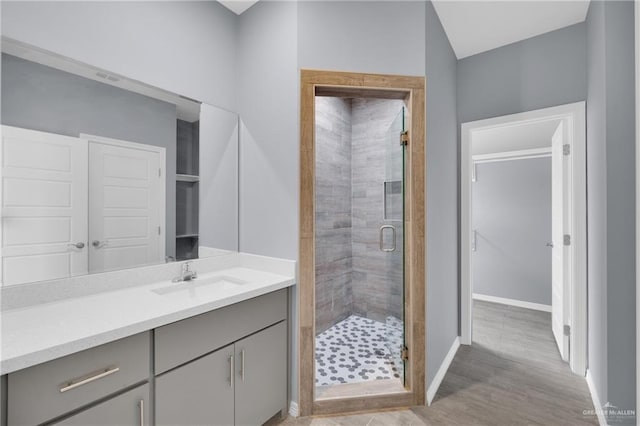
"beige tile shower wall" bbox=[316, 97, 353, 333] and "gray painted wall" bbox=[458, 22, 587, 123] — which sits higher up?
"gray painted wall" bbox=[458, 22, 587, 123]

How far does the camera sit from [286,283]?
1.75 m

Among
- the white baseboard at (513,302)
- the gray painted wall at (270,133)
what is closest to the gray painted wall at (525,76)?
the gray painted wall at (270,133)

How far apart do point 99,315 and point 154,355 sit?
28 centimetres

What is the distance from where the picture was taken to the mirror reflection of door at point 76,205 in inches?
49.6

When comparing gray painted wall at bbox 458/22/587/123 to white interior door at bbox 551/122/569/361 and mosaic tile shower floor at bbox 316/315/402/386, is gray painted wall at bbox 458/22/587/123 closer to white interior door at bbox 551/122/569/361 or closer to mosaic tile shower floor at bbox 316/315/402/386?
white interior door at bbox 551/122/569/361

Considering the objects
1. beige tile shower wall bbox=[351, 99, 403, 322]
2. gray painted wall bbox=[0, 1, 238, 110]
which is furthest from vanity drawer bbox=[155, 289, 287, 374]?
beige tile shower wall bbox=[351, 99, 403, 322]

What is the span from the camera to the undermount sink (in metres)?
1.64

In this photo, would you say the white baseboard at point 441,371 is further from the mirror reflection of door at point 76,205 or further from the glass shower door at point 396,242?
the mirror reflection of door at point 76,205

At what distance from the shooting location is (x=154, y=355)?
1.17 metres

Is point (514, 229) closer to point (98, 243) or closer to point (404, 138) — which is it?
point (404, 138)

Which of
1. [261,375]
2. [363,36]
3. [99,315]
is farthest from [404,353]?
[363,36]

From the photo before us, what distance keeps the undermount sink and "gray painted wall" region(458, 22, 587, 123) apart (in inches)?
101

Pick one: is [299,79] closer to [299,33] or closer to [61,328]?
[299,33]

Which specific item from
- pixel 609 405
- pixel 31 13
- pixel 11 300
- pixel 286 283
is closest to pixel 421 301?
pixel 286 283
